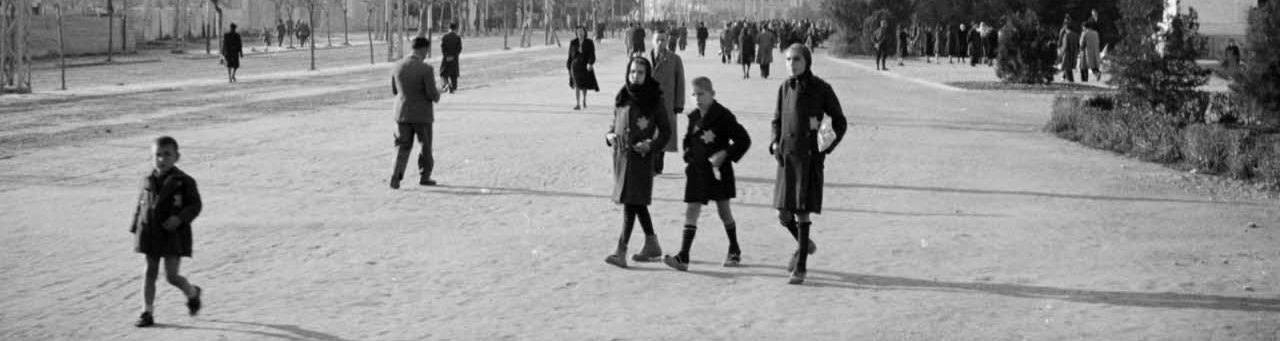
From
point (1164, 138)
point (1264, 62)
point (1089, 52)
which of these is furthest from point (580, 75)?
point (1089, 52)

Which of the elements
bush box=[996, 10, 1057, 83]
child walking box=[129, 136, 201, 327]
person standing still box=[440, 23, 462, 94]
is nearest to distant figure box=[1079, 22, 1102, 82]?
bush box=[996, 10, 1057, 83]

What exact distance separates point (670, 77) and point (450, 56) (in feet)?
49.7

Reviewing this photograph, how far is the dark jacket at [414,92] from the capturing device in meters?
14.0

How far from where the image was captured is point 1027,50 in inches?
1358

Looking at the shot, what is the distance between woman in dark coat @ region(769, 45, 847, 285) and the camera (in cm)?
887

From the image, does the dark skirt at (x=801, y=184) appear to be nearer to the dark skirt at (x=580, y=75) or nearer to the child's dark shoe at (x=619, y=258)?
the child's dark shoe at (x=619, y=258)

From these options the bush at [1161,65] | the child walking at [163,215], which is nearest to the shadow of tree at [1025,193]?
the bush at [1161,65]

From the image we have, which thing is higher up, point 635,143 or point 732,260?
point 635,143

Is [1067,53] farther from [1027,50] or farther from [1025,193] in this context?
[1025,193]

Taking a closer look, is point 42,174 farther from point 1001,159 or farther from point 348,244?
point 1001,159

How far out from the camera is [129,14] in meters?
67.2

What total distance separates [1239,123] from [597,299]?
11.9 m

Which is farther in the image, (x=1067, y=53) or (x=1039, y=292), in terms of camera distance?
(x=1067, y=53)

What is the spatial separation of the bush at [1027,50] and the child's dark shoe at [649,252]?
25603 mm
